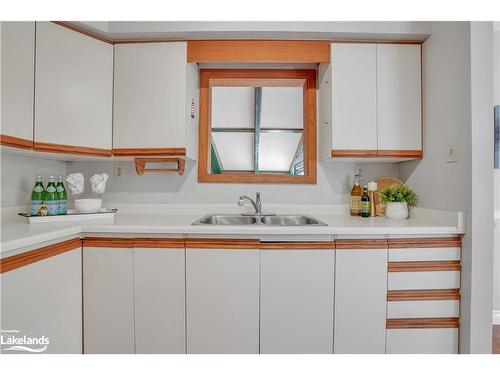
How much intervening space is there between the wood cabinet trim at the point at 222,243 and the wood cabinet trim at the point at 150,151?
616mm

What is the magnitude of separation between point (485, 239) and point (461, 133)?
0.57m

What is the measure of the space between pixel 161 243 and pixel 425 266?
1438 millimetres

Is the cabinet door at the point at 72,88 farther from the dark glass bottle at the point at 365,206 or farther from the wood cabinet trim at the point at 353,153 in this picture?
the dark glass bottle at the point at 365,206

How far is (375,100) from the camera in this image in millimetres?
1855

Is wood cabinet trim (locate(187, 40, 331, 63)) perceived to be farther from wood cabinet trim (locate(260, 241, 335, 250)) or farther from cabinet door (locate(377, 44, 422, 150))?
wood cabinet trim (locate(260, 241, 335, 250))

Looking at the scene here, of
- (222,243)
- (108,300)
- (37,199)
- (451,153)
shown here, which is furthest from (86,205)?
(451,153)

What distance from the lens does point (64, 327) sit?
4.75 ft

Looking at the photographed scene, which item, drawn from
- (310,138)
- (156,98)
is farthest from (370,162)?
(156,98)

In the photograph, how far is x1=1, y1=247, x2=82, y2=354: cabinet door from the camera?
47.7 inches

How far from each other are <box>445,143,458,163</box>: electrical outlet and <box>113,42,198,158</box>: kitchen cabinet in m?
1.56

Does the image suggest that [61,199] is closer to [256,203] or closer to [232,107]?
[256,203]

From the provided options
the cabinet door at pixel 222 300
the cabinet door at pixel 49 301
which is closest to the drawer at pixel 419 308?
the cabinet door at pixel 222 300

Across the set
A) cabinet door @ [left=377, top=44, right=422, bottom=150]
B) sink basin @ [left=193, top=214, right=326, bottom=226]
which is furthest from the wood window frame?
cabinet door @ [left=377, top=44, right=422, bottom=150]

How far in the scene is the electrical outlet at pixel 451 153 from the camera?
157 cm
